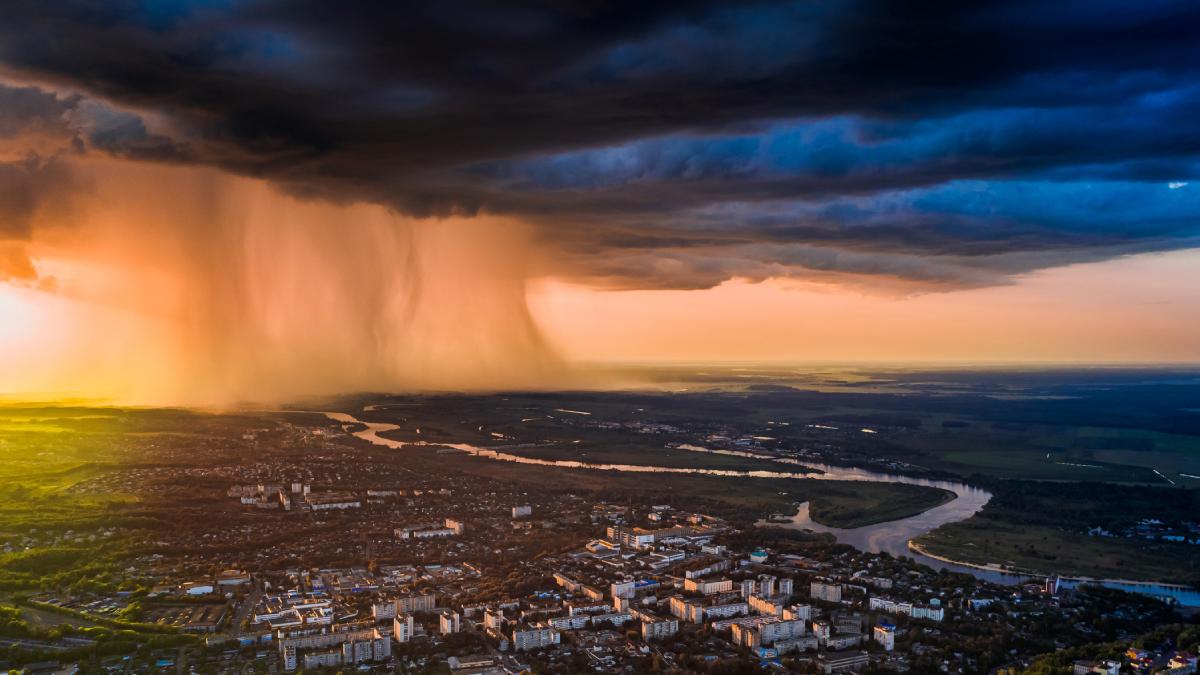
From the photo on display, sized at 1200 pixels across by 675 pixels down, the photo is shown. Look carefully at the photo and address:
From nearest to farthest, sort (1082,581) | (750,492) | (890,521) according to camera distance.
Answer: (1082,581) < (890,521) < (750,492)

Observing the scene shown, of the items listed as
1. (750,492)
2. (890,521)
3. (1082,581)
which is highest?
(750,492)

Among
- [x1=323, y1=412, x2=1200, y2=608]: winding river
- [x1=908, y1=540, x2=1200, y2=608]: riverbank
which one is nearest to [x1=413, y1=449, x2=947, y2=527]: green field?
[x1=323, y1=412, x2=1200, y2=608]: winding river

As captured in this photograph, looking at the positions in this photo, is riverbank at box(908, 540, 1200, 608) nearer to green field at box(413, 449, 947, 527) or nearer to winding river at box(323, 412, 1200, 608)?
winding river at box(323, 412, 1200, 608)

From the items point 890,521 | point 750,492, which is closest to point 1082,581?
point 890,521

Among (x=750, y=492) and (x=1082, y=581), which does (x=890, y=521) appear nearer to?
(x=750, y=492)

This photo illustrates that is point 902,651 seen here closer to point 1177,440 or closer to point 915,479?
point 915,479

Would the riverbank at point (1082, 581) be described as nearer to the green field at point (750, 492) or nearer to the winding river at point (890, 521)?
the winding river at point (890, 521)

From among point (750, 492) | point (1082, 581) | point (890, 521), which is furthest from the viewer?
point (750, 492)

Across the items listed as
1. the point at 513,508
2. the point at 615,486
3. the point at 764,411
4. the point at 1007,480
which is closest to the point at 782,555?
the point at 513,508

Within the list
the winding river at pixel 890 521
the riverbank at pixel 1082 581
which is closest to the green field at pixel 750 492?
the winding river at pixel 890 521
